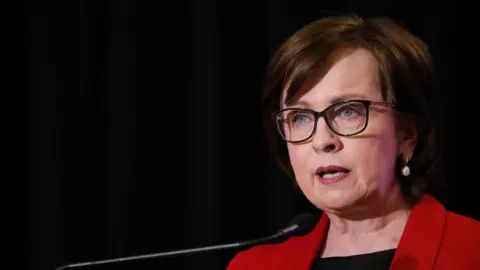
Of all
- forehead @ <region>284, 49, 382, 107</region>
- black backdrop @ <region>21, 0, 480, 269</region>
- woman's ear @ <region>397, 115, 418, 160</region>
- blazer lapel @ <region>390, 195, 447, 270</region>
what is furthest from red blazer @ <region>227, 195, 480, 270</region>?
black backdrop @ <region>21, 0, 480, 269</region>

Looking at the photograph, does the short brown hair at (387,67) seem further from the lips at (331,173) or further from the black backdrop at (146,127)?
the black backdrop at (146,127)

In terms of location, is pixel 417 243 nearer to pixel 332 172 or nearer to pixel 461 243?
pixel 461 243

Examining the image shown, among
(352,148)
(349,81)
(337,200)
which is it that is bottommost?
(337,200)

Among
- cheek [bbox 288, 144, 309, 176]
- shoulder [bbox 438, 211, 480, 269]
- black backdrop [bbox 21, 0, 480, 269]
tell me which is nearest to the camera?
shoulder [bbox 438, 211, 480, 269]

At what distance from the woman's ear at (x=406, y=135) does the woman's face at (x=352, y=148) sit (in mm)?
23

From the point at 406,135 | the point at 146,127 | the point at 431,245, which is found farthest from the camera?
the point at 146,127

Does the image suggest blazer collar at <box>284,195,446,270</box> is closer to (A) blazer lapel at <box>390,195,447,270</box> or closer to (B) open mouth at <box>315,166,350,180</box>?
(A) blazer lapel at <box>390,195,447,270</box>

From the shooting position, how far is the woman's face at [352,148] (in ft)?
3.92

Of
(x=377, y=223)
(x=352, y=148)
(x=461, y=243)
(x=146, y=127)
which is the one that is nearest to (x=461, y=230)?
(x=461, y=243)

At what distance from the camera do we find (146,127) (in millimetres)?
1874

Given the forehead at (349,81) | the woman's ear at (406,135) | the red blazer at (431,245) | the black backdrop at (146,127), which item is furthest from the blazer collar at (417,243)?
the black backdrop at (146,127)

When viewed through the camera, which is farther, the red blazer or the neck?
the neck

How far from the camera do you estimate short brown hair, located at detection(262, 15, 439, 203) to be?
123 centimetres

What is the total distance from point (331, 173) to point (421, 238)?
22cm
